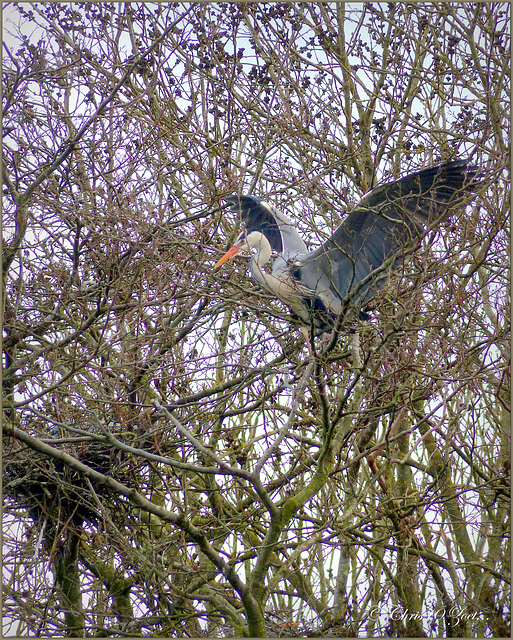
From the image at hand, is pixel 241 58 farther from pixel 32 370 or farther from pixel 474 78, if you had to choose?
pixel 32 370

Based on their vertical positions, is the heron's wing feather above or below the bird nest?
above

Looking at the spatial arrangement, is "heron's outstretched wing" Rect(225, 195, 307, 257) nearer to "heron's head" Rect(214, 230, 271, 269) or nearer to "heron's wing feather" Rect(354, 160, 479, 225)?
"heron's head" Rect(214, 230, 271, 269)

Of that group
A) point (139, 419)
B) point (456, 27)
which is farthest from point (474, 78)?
point (139, 419)

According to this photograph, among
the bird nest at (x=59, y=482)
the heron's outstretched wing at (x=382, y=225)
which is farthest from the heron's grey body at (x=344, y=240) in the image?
the bird nest at (x=59, y=482)

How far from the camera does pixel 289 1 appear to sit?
14.9ft

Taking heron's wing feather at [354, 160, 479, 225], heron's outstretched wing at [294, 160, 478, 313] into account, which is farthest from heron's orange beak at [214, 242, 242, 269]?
heron's wing feather at [354, 160, 479, 225]

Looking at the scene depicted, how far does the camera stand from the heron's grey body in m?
3.71

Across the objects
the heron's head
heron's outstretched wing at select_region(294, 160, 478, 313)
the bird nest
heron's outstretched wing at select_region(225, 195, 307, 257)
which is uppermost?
heron's outstretched wing at select_region(225, 195, 307, 257)

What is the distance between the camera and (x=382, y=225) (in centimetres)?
413

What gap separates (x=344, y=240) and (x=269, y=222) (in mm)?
437

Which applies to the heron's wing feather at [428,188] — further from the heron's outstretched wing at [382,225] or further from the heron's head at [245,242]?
the heron's head at [245,242]

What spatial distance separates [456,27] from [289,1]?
0.96 m

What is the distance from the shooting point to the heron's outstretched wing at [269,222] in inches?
163

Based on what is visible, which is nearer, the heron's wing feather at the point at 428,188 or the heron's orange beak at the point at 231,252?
the heron's wing feather at the point at 428,188
